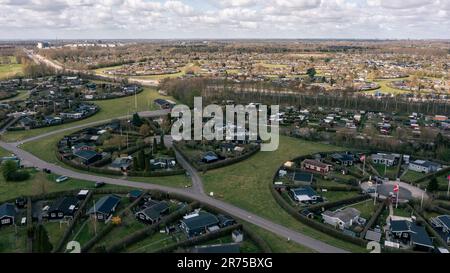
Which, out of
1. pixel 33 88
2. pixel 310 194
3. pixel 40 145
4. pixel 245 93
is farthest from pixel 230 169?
pixel 33 88

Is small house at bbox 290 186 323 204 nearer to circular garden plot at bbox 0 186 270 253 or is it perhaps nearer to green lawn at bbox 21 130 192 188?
circular garden plot at bbox 0 186 270 253

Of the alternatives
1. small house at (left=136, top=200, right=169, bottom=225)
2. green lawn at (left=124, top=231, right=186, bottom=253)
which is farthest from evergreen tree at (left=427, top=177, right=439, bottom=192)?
small house at (left=136, top=200, right=169, bottom=225)

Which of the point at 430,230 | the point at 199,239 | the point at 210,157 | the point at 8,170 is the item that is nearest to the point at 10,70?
the point at 8,170

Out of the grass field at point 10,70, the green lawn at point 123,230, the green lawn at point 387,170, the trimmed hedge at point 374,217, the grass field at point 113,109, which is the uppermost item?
the grass field at point 10,70

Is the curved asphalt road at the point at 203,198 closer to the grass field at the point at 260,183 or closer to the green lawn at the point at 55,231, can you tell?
the grass field at the point at 260,183

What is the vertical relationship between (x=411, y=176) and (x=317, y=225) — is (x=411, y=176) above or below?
above

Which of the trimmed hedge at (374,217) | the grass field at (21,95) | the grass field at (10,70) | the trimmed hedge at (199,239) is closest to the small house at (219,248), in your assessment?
the trimmed hedge at (199,239)

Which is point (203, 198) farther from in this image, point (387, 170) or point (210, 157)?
point (387, 170)
